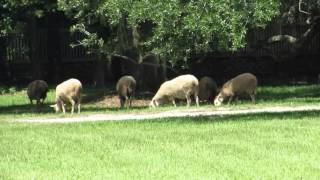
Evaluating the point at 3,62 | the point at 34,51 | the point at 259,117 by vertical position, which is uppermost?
the point at 34,51

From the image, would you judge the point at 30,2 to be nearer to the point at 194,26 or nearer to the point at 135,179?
the point at 194,26

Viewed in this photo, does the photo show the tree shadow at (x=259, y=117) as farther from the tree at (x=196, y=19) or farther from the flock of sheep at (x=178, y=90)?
the flock of sheep at (x=178, y=90)

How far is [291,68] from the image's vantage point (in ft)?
117

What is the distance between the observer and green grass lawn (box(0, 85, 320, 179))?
1028 centimetres

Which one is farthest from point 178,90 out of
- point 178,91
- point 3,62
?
point 3,62

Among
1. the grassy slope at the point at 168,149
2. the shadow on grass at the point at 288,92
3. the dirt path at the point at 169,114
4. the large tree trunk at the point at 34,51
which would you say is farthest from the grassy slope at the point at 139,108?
the grassy slope at the point at 168,149

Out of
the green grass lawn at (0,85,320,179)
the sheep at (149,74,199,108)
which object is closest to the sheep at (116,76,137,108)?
the sheep at (149,74,199,108)

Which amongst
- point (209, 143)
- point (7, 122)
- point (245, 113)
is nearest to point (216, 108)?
point (245, 113)

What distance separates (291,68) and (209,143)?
76.6 feet

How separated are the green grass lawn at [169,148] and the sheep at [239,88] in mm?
5637

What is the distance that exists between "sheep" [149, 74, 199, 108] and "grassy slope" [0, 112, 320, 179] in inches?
250

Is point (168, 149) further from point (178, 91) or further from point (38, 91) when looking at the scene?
point (38, 91)

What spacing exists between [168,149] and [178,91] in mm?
11664

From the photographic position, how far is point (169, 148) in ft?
41.2
